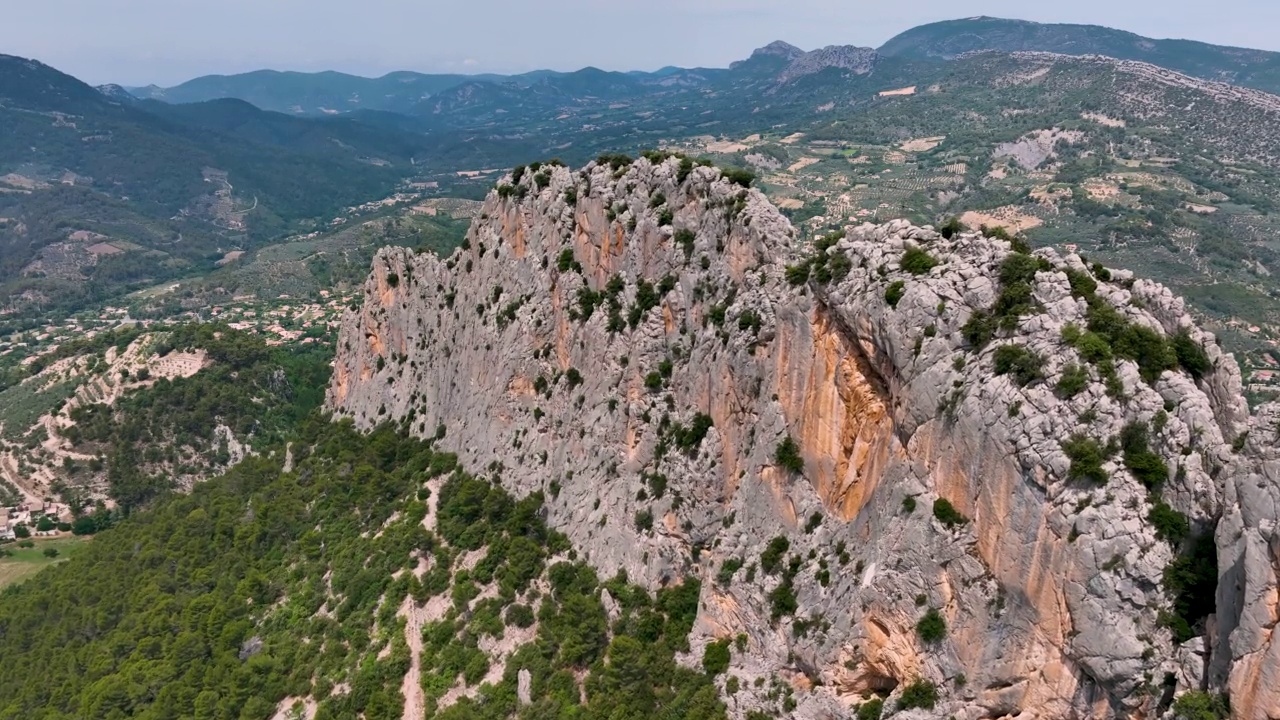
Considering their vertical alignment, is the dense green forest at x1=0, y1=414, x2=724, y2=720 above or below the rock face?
below

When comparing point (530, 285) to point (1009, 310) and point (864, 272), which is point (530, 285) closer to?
point (864, 272)

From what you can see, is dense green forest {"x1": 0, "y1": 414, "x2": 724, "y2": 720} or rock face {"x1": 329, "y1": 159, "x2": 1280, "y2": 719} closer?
rock face {"x1": 329, "y1": 159, "x2": 1280, "y2": 719}

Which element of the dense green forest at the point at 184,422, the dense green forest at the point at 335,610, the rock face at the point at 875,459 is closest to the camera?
the rock face at the point at 875,459

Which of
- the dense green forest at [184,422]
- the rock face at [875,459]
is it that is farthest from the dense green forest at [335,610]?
the dense green forest at [184,422]

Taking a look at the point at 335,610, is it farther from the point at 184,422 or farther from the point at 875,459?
the point at 184,422

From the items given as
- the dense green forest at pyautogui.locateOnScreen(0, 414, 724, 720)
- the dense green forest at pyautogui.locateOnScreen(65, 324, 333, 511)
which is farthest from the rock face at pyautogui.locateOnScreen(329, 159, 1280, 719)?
the dense green forest at pyautogui.locateOnScreen(65, 324, 333, 511)

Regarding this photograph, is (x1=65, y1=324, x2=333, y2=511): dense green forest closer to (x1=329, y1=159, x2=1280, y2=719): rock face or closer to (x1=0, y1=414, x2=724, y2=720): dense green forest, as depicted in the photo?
(x1=0, y1=414, x2=724, y2=720): dense green forest

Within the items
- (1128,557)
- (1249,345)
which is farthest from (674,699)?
(1249,345)

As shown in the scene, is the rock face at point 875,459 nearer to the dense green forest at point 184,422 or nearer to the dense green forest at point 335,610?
the dense green forest at point 335,610
